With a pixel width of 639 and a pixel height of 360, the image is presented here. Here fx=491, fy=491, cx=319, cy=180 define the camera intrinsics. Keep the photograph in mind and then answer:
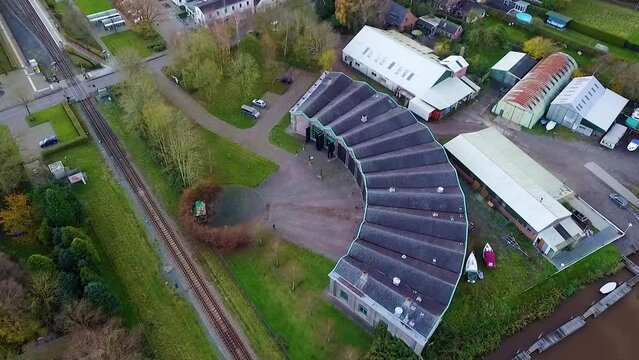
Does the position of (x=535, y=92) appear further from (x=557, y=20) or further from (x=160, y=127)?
(x=160, y=127)

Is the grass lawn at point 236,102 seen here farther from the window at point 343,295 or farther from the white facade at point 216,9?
the window at point 343,295

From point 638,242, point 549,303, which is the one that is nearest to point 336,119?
point 549,303

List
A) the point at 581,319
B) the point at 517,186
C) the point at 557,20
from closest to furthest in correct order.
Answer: the point at 581,319, the point at 517,186, the point at 557,20

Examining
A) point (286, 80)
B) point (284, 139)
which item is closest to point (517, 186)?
point (284, 139)

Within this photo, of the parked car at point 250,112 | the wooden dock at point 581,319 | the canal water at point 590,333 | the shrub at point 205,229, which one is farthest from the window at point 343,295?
the parked car at point 250,112

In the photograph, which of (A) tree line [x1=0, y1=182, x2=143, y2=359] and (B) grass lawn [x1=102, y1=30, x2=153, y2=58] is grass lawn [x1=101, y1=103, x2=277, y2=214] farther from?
(B) grass lawn [x1=102, y1=30, x2=153, y2=58]

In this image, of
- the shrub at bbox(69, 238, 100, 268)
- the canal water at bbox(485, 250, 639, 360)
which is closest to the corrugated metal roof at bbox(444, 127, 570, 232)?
the canal water at bbox(485, 250, 639, 360)
